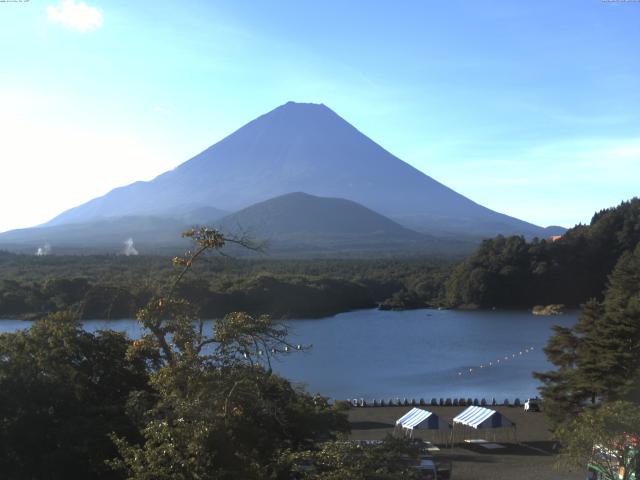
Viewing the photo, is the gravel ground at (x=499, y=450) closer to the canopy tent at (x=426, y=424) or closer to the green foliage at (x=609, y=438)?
the canopy tent at (x=426, y=424)

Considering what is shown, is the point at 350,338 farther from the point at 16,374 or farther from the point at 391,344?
the point at 16,374

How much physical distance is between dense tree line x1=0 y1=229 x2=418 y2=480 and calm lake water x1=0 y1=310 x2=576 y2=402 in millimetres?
4544

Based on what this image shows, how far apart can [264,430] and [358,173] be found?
259 feet

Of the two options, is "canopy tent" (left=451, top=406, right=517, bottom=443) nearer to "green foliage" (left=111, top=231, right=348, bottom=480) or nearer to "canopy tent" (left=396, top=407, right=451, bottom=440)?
"canopy tent" (left=396, top=407, right=451, bottom=440)

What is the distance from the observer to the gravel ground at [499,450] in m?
6.97

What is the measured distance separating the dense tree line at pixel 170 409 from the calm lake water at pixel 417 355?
14.9ft

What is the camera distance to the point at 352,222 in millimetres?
64688

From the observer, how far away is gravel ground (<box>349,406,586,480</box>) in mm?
6973

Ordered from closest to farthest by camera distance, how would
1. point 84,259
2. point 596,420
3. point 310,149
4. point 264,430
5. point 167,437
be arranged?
point 167,437
point 264,430
point 596,420
point 84,259
point 310,149

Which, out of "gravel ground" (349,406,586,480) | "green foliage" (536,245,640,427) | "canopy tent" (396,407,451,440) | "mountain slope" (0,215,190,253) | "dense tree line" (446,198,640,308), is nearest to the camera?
"gravel ground" (349,406,586,480)

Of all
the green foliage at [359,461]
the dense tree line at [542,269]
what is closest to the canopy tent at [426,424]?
the green foliage at [359,461]

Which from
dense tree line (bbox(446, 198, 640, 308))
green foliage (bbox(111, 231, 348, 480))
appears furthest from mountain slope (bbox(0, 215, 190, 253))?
green foliage (bbox(111, 231, 348, 480))

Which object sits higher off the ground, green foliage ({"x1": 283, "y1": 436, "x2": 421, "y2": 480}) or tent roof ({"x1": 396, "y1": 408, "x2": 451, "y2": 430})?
green foliage ({"x1": 283, "y1": 436, "x2": 421, "y2": 480})

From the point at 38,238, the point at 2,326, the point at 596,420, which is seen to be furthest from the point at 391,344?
the point at 38,238
